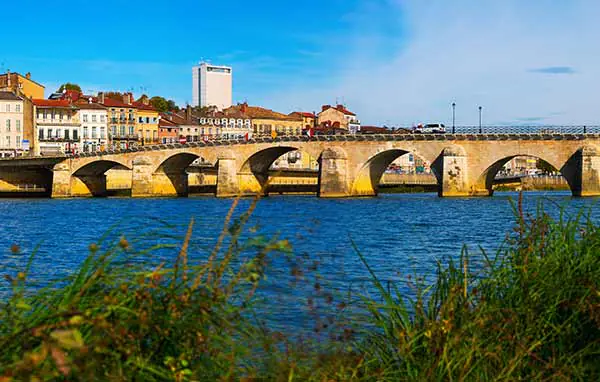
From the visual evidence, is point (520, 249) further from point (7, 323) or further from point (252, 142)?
point (252, 142)

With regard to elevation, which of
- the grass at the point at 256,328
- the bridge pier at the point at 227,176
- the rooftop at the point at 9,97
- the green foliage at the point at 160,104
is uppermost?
the green foliage at the point at 160,104

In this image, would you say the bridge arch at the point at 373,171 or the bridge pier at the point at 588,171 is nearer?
the bridge pier at the point at 588,171

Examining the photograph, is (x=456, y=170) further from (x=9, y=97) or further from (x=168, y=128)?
(x=168, y=128)

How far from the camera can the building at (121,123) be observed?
10538 centimetres

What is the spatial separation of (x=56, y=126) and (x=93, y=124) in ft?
18.2

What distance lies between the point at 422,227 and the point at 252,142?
4102 centimetres

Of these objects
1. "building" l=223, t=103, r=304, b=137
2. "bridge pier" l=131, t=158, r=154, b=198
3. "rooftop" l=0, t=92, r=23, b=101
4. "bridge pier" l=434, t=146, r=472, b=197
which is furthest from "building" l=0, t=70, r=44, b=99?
"bridge pier" l=434, t=146, r=472, b=197

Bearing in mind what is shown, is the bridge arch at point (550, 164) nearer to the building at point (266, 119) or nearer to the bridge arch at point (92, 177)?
the bridge arch at point (92, 177)

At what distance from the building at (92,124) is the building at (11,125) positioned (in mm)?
7661

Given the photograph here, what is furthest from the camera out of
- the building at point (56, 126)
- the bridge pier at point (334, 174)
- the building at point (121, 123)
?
the building at point (121, 123)

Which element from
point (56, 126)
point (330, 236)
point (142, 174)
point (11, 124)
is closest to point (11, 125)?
point (11, 124)

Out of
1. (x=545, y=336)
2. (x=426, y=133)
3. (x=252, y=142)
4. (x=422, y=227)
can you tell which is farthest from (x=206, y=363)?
(x=252, y=142)

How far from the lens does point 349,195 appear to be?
70.7 metres

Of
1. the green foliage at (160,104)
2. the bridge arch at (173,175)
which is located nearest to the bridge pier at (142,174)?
the bridge arch at (173,175)
